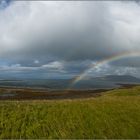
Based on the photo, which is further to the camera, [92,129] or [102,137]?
[92,129]

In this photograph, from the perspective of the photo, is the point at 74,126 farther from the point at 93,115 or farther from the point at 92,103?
the point at 92,103

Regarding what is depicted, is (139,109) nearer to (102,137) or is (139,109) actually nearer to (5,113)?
(102,137)

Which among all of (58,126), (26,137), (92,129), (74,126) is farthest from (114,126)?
(26,137)

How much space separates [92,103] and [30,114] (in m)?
10.1

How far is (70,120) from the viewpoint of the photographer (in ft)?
91.8

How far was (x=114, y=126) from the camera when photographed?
88.6ft

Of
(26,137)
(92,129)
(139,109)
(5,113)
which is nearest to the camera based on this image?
(26,137)

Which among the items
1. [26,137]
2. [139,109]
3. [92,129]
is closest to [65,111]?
[92,129]

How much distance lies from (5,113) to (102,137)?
39.8 feet

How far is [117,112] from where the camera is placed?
103 ft

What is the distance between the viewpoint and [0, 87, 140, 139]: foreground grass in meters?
24.8

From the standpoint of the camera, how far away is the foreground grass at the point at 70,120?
24812 millimetres

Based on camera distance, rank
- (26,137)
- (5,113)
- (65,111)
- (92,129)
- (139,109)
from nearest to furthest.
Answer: (26,137), (92,129), (5,113), (65,111), (139,109)

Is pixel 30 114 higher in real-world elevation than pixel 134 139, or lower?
higher
